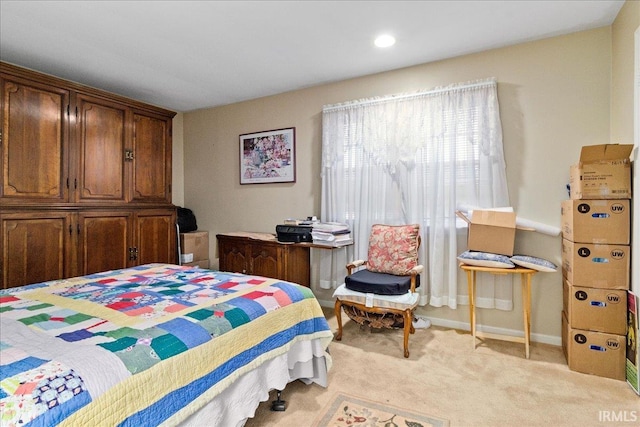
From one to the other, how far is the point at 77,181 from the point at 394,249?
3112 mm

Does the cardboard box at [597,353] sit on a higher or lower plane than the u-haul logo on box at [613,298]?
lower

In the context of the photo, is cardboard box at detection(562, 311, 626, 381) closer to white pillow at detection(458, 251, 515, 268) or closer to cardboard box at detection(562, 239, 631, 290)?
cardboard box at detection(562, 239, 631, 290)

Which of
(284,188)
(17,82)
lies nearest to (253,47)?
(284,188)

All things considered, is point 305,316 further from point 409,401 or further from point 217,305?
point 409,401

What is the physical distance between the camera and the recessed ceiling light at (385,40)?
9.21ft

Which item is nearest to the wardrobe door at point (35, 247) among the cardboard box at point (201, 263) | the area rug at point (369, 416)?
the cardboard box at point (201, 263)

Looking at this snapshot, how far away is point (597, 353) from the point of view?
7.55 feet

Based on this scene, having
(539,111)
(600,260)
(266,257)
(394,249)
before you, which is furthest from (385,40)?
(266,257)

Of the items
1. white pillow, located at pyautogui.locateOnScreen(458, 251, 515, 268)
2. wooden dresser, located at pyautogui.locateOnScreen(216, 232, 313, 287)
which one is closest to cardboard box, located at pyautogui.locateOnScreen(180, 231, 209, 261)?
wooden dresser, located at pyautogui.locateOnScreen(216, 232, 313, 287)

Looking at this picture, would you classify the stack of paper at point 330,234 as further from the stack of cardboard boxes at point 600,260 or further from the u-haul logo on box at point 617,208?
the u-haul logo on box at point 617,208

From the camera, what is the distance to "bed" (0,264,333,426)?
1.01 metres

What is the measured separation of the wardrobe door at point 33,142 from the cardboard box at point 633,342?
4.55m

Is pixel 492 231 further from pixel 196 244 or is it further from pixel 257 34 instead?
pixel 196 244

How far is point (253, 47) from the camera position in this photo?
9.80 feet
